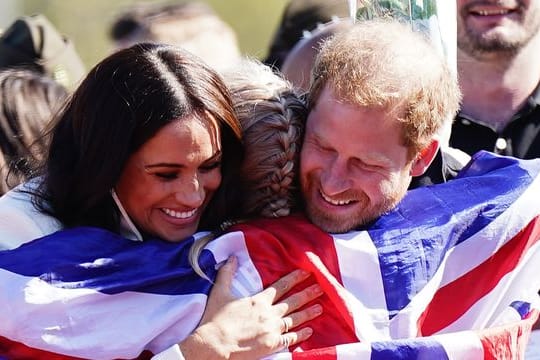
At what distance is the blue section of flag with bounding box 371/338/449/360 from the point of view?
249cm

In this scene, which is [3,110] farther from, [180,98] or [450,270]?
[450,270]

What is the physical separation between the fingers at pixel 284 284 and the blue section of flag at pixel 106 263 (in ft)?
0.40

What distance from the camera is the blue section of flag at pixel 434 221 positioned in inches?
104

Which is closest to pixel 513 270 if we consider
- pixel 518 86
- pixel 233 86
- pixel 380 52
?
pixel 380 52

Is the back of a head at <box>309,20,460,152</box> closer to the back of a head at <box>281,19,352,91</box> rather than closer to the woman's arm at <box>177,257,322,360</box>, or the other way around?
the woman's arm at <box>177,257,322,360</box>

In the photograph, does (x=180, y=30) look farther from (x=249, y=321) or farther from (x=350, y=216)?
(x=249, y=321)

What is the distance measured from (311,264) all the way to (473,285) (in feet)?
1.27

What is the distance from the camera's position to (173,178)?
8.63 ft

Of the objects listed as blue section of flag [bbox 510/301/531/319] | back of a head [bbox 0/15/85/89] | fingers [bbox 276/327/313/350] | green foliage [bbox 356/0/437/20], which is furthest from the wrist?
back of a head [bbox 0/15/85/89]

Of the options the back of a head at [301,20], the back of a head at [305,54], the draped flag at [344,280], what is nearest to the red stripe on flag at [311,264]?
the draped flag at [344,280]

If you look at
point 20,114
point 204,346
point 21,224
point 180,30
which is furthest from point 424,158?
point 180,30

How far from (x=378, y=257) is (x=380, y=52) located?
0.43 meters

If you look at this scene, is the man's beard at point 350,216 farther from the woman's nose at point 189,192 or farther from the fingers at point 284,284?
the woman's nose at point 189,192

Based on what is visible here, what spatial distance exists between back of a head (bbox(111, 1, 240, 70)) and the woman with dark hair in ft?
6.99
